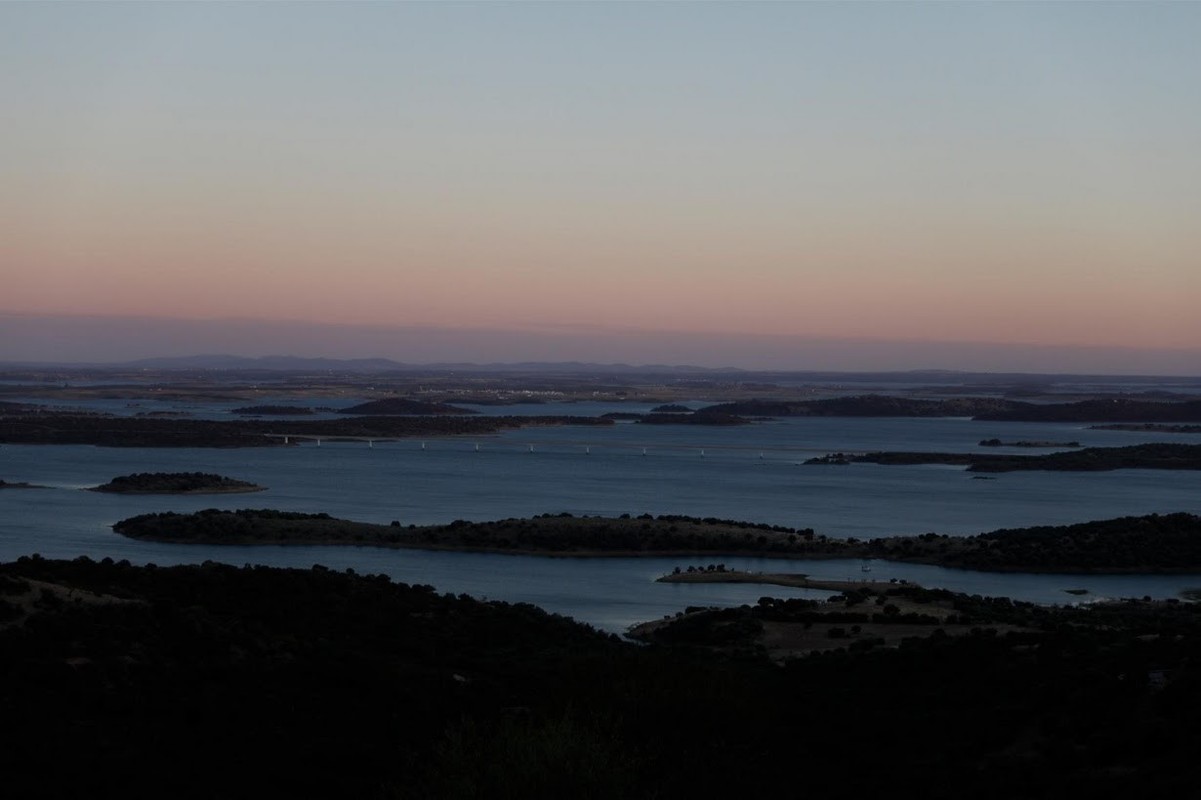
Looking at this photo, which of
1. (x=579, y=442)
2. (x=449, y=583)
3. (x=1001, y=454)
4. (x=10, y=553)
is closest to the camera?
(x=449, y=583)

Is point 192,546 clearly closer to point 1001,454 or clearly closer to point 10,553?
point 10,553

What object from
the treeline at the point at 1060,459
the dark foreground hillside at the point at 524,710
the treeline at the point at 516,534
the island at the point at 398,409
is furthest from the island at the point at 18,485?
the island at the point at 398,409

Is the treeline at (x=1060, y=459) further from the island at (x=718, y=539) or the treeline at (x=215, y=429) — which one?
the island at (x=718, y=539)

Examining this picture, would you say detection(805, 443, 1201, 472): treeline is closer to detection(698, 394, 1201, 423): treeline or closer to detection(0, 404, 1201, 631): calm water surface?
detection(0, 404, 1201, 631): calm water surface

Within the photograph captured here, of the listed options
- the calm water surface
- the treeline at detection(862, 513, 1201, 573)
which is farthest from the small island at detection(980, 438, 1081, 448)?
A: the treeline at detection(862, 513, 1201, 573)

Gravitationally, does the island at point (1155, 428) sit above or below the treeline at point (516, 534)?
above

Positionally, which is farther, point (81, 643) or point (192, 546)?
point (192, 546)

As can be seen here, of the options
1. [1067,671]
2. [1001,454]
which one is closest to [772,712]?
[1067,671]
